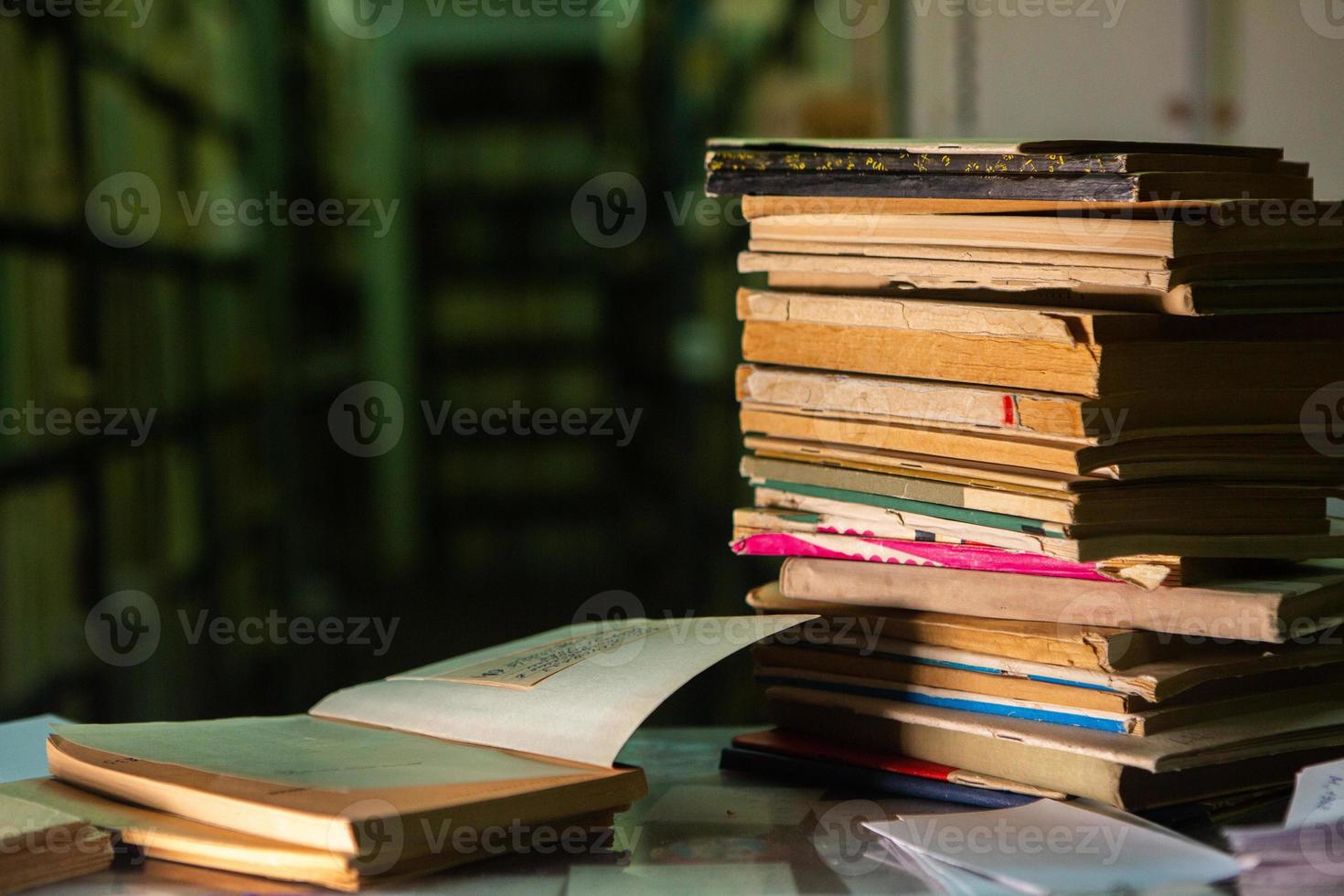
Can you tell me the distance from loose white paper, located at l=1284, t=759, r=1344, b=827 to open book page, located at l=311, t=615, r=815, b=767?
0.97 ft

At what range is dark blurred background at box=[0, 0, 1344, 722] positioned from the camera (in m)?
2.17

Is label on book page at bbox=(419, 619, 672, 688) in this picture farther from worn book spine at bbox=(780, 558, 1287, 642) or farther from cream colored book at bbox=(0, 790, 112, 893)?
cream colored book at bbox=(0, 790, 112, 893)

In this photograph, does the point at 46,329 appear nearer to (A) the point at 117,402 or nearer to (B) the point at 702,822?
(A) the point at 117,402

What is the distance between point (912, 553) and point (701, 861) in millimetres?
246

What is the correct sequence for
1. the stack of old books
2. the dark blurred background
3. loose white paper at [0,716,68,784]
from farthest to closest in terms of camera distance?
the dark blurred background → loose white paper at [0,716,68,784] → the stack of old books

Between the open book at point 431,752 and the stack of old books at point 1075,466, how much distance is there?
10cm

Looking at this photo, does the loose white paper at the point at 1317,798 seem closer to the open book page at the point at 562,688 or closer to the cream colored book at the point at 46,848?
the open book page at the point at 562,688

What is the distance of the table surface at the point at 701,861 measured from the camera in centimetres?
66

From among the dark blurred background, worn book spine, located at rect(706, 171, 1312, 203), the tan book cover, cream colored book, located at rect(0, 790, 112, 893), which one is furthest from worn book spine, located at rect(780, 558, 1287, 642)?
the dark blurred background

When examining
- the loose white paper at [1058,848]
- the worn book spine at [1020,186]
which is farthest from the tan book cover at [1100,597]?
the worn book spine at [1020,186]

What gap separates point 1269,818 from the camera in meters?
0.77

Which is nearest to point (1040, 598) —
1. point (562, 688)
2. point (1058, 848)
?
point (1058, 848)

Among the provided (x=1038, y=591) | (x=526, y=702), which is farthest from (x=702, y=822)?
(x=1038, y=591)

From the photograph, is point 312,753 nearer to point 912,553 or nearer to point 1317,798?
point 912,553
